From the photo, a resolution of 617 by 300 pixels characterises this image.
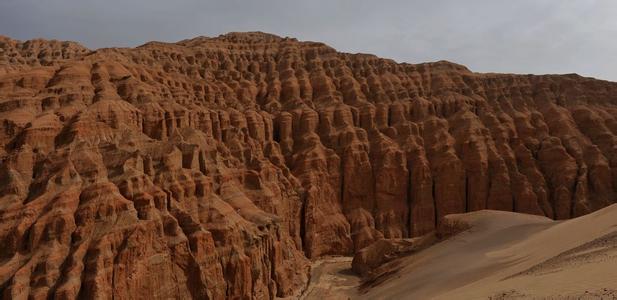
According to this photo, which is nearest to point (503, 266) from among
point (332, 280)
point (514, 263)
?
point (514, 263)

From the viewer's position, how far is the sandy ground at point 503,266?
17.5m

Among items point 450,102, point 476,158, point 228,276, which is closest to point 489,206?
point 476,158

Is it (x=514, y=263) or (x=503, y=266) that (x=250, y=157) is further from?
(x=514, y=263)

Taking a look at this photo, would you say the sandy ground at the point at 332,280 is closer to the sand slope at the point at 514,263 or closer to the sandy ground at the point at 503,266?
the sandy ground at the point at 503,266

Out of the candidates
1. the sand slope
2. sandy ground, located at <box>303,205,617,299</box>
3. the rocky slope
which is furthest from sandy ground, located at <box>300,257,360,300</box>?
the sand slope

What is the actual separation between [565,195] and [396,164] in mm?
18390

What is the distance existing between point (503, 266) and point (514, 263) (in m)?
0.68

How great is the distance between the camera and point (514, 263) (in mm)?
28641

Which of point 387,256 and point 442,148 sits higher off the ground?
point 442,148

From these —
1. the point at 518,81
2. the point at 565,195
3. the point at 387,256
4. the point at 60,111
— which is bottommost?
the point at 387,256

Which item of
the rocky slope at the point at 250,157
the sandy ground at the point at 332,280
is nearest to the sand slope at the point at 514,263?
the sandy ground at the point at 332,280

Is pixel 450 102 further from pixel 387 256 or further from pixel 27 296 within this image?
pixel 27 296

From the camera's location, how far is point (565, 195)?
55.8 meters

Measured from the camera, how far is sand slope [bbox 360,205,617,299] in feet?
56.8
